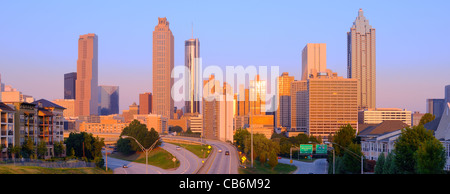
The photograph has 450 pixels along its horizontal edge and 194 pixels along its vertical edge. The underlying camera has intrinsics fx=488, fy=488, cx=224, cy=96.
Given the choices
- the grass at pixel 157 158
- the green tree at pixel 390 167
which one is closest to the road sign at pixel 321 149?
the grass at pixel 157 158

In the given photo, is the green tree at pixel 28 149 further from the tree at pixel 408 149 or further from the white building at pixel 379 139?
the tree at pixel 408 149

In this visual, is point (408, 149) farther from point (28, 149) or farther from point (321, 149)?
point (28, 149)

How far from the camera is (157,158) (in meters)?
162

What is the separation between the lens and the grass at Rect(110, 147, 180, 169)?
5630 inches

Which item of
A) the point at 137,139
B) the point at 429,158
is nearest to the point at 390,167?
the point at 429,158

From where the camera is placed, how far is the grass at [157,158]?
469ft

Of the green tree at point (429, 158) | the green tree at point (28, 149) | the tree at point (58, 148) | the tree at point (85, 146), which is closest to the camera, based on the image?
the green tree at point (429, 158)

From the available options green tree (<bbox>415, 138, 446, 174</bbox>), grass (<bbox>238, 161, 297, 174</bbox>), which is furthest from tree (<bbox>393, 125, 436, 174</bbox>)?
grass (<bbox>238, 161, 297, 174</bbox>)

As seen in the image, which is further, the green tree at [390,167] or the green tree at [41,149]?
the green tree at [41,149]

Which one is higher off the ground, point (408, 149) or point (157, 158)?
point (408, 149)
